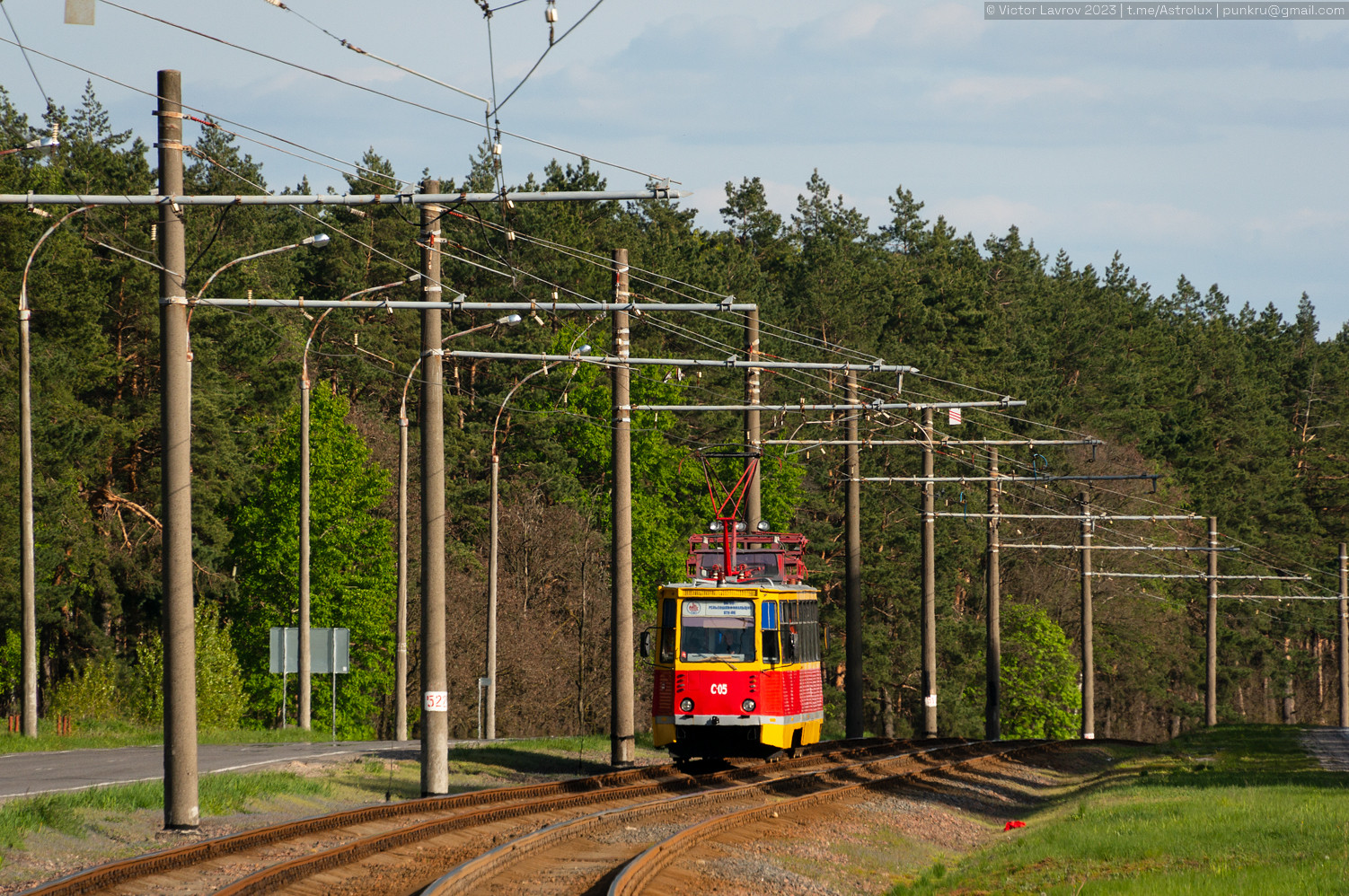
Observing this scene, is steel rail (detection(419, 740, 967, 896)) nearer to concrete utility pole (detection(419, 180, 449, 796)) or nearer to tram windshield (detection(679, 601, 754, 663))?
tram windshield (detection(679, 601, 754, 663))

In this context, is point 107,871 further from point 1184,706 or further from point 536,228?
point 1184,706

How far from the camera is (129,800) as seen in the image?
2031 cm

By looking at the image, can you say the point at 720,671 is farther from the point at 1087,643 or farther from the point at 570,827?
the point at 1087,643

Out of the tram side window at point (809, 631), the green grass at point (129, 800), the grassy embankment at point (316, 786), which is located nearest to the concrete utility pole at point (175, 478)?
the green grass at point (129, 800)

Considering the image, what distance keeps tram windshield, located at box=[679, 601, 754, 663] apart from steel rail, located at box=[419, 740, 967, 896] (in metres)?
2.34

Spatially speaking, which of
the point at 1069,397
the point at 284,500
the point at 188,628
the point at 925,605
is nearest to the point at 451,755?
the point at 188,628

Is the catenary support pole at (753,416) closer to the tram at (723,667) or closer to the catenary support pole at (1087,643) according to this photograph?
the tram at (723,667)

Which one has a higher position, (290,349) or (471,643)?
(290,349)

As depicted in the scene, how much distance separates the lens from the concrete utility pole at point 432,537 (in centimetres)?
2320

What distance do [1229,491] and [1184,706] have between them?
17.2 meters

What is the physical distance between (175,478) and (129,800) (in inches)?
173

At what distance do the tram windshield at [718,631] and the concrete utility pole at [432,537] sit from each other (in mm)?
5569

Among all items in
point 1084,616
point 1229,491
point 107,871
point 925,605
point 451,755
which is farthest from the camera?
point 1229,491

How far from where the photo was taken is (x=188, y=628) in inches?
744
